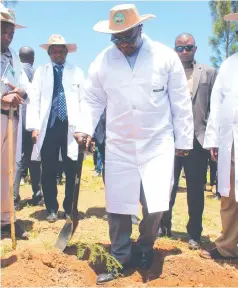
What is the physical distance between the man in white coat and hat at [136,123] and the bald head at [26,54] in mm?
2971

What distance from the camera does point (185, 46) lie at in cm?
469

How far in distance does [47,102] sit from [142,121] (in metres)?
2.10

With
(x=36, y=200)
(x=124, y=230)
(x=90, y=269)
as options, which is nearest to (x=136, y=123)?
(x=124, y=230)

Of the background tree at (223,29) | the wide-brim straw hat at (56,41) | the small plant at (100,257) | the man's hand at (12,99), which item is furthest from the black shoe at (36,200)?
the background tree at (223,29)

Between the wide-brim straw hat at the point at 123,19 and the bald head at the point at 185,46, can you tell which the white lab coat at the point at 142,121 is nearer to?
the wide-brim straw hat at the point at 123,19

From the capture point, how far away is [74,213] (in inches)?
170

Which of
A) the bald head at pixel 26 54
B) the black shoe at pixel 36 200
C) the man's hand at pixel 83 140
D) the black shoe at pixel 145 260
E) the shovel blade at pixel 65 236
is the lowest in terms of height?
the black shoe at pixel 36 200

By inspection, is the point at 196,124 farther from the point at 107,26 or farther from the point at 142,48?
the point at 107,26

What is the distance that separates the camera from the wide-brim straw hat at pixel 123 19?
3777mm

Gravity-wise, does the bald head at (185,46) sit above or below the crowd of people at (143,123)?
above

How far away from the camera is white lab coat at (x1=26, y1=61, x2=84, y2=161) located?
18.4 ft

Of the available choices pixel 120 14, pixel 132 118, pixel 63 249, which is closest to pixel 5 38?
pixel 120 14

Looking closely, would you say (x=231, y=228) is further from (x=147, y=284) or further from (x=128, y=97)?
(x=128, y=97)

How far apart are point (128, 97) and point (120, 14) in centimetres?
70
